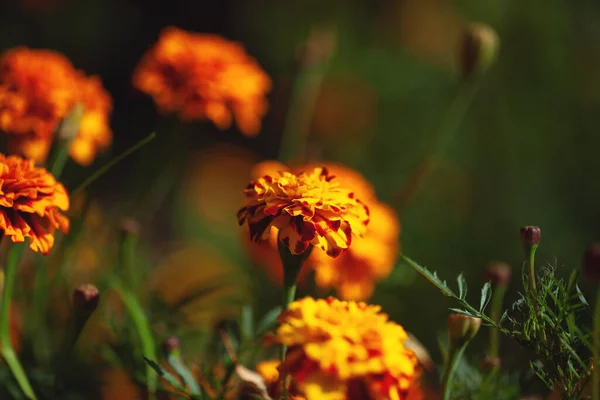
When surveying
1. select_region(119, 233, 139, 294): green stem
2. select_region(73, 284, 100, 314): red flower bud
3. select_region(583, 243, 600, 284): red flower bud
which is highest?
select_region(583, 243, 600, 284): red flower bud

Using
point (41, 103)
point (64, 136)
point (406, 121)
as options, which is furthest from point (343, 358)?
point (406, 121)

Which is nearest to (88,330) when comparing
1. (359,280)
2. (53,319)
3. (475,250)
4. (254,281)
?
(53,319)

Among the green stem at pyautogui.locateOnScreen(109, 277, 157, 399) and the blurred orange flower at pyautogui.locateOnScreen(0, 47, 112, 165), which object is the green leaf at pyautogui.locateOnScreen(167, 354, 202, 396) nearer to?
the green stem at pyautogui.locateOnScreen(109, 277, 157, 399)

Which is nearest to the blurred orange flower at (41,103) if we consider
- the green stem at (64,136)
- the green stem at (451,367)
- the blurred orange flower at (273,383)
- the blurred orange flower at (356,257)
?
the green stem at (64,136)

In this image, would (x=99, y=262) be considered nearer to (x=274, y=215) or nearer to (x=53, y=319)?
(x=53, y=319)

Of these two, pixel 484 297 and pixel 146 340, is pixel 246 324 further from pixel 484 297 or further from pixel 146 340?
pixel 484 297

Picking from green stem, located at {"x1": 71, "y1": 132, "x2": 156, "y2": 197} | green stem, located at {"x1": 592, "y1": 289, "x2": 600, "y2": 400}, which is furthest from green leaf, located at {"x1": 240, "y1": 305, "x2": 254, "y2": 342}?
green stem, located at {"x1": 592, "y1": 289, "x2": 600, "y2": 400}
